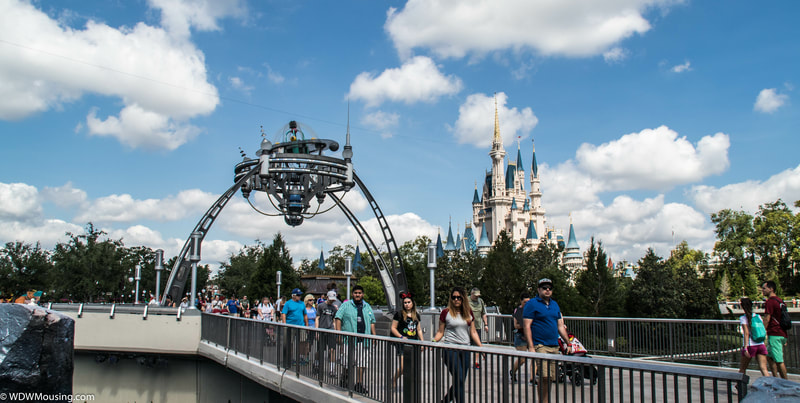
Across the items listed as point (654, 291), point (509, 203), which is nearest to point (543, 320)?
point (654, 291)

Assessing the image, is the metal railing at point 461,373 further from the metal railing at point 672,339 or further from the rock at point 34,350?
the rock at point 34,350

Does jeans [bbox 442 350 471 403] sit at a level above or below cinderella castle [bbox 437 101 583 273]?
below

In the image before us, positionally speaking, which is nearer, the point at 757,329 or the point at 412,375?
the point at 412,375

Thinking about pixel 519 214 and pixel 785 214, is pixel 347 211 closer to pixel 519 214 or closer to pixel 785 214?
pixel 785 214

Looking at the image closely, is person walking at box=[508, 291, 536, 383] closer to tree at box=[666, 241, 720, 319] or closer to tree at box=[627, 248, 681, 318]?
tree at box=[627, 248, 681, 318]

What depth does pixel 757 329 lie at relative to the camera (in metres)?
8.78

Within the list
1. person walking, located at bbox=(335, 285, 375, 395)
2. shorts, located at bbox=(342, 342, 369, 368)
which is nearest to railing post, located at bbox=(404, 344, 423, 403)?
shorts, located at bbox=(342, 342, 369, 368)

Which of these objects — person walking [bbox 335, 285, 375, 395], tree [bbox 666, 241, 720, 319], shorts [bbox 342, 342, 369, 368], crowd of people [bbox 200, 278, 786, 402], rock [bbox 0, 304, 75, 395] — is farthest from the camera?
tree [bbox 666, 241, 720, 319]

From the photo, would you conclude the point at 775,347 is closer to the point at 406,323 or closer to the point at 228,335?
the point at 406,323

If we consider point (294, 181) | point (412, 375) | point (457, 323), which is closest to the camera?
point (412, 375)

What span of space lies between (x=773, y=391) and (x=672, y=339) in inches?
429

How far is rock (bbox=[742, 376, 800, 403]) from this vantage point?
2.85m

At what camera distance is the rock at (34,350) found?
4.08 metres

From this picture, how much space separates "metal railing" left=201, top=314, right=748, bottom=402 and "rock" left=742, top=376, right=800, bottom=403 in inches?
28.2
